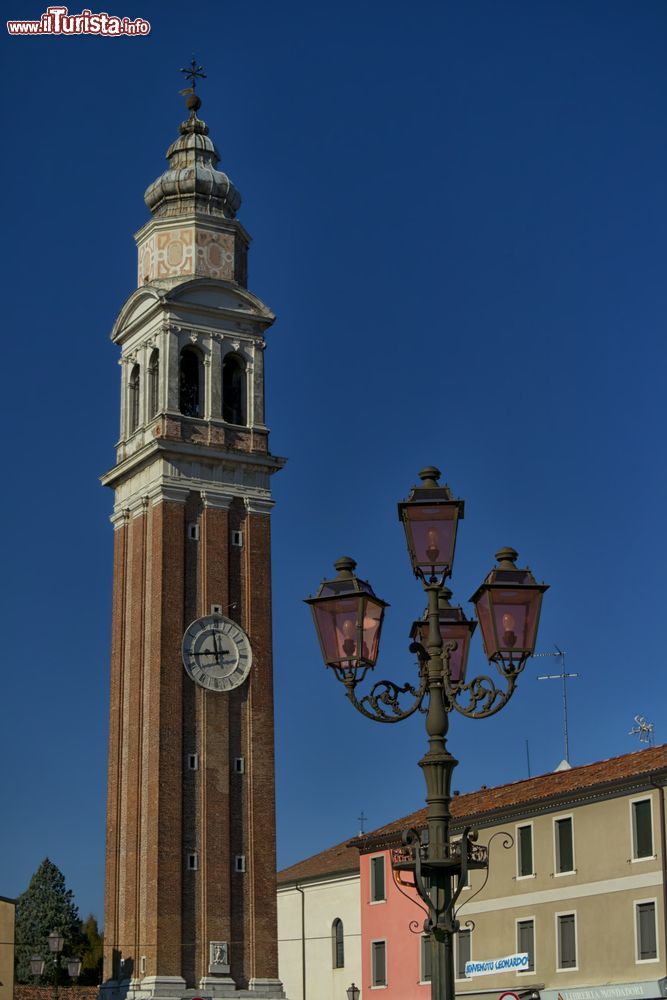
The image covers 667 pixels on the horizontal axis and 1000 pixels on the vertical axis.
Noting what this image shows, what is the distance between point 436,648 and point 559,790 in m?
28.7

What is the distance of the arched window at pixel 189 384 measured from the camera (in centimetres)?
5272

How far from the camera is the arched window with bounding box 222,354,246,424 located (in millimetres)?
53375

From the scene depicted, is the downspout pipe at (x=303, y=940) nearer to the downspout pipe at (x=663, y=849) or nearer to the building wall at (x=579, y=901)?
the building wall at (x=579, y=901)

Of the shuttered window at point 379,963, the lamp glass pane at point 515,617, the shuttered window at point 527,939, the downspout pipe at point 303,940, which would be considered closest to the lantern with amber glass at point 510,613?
the lamp glass pane at point 515,617

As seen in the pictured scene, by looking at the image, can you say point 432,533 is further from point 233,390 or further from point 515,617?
point 233,390

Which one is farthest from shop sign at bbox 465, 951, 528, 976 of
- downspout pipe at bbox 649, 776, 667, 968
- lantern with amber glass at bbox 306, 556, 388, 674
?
lantern with amber glass at bbox 306, 556, 388, 674

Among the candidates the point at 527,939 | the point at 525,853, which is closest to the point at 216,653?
the point at 525,853

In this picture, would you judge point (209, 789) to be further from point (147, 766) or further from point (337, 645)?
point (337, 645)

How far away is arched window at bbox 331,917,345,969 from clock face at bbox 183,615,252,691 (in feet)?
37.3

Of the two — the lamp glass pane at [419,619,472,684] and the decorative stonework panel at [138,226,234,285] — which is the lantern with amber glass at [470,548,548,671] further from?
the decorative stonework panel at [138,226,234,285]

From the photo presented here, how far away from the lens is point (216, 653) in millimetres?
49844

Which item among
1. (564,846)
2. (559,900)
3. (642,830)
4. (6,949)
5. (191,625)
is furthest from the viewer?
(191,625)

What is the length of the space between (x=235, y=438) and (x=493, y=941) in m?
17.0

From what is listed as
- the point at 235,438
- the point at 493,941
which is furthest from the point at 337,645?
the point at 235,438
